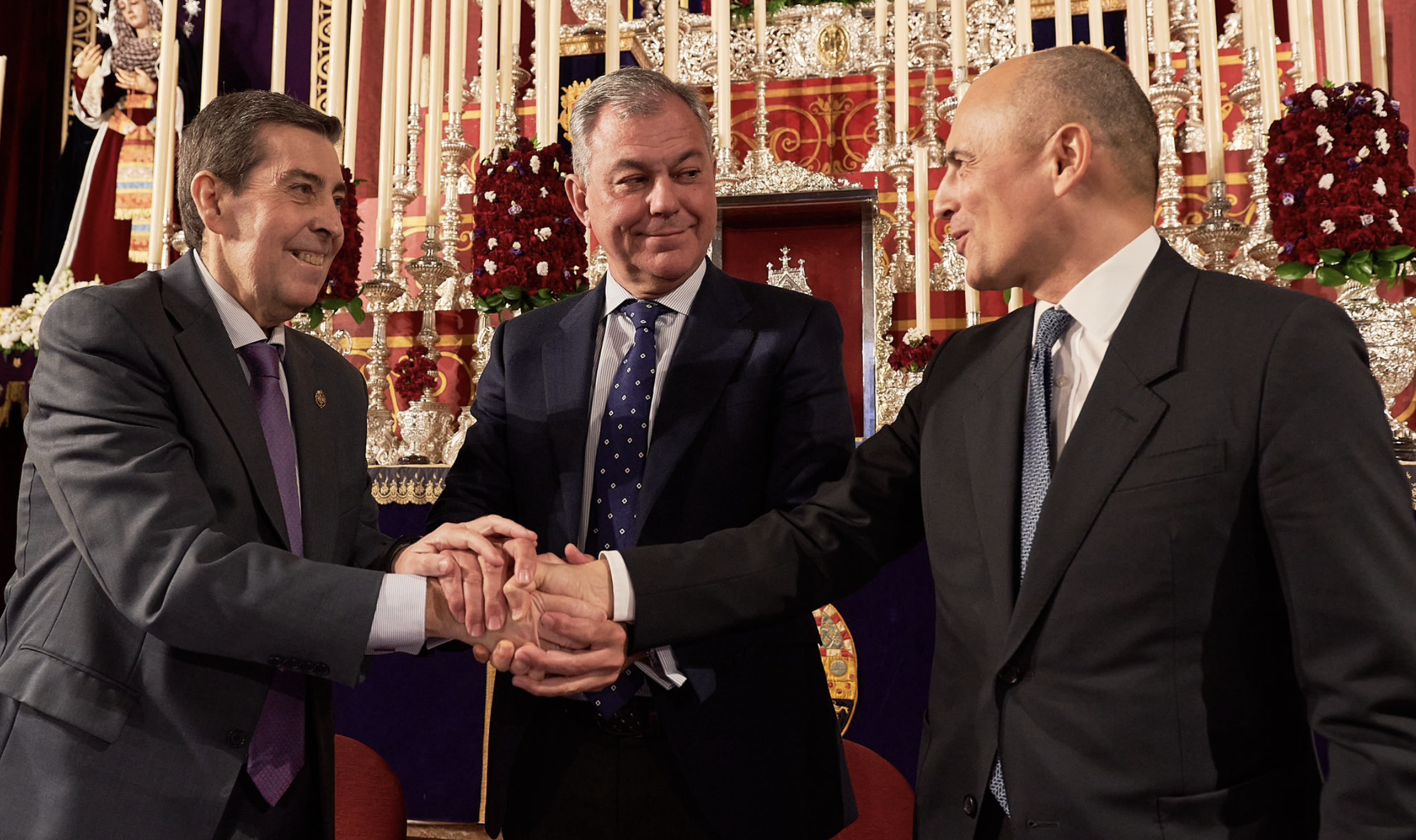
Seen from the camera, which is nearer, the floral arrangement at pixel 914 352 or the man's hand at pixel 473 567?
the man's hand at pixel 473 567

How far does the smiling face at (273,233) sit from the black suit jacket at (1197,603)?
1175 mm

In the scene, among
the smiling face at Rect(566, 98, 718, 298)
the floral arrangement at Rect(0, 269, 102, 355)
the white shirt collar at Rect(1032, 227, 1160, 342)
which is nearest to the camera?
the white shirt collar at Rect(1032, 227, 1160, 342)

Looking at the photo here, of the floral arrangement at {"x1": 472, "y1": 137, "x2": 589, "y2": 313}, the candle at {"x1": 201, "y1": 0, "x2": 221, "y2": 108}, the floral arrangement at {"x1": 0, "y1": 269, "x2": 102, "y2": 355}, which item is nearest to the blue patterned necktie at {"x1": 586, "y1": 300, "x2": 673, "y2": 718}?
the floral arrangement at {"x1": 472, "y1": 137, "x2": 589, "y2": 313}

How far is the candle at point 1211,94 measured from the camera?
306 centimetres

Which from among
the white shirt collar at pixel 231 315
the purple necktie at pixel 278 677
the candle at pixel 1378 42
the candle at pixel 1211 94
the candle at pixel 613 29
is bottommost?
the purple necktie at pixel 278 677

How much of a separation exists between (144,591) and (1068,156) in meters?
1.39

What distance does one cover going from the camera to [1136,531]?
1.25m

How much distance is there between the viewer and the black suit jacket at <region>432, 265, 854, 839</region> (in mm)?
1619

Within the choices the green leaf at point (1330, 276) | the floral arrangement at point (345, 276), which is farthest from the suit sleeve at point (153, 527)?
the green leaf at point (1330, 276)

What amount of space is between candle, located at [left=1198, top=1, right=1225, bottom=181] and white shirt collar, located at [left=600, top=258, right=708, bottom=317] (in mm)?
1896

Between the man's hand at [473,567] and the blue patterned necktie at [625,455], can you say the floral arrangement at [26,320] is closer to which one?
the man's hand at [473,567]

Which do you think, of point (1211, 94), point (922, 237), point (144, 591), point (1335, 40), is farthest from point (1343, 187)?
point (144, 591)

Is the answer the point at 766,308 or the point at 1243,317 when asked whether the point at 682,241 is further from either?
the point at 1243,317

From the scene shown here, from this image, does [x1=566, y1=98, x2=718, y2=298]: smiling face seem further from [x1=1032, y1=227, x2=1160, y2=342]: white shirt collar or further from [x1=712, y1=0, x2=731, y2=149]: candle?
[x1=712, y1=0, x2=731, y2=149]: candle
